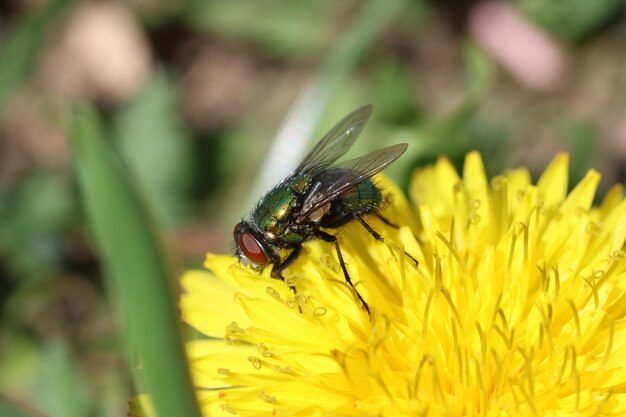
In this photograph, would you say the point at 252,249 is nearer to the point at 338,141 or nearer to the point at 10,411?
the point at 338,141

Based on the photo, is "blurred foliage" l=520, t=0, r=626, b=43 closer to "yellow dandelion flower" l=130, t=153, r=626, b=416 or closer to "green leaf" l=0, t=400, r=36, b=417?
"yellow dandelion flower" l=130, t=153, r=626, b=416

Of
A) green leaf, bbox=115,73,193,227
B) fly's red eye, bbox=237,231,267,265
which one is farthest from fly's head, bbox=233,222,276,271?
green leaf, bbox=115,73,193,227

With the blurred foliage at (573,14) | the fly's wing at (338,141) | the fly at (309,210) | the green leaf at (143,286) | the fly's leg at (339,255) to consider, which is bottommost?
the green leaf at (143,286)

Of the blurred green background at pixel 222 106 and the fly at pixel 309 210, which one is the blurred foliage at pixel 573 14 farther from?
the fly at pixel 309 210

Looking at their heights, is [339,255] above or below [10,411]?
above

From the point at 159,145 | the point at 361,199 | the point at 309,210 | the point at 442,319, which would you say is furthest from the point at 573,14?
the point at 442,319

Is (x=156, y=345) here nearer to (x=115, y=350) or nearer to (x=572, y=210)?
(x=572, y=210)

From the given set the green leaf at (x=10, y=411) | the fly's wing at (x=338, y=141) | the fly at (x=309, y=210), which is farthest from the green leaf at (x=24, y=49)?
the green leaf at (x=10, y=411)
